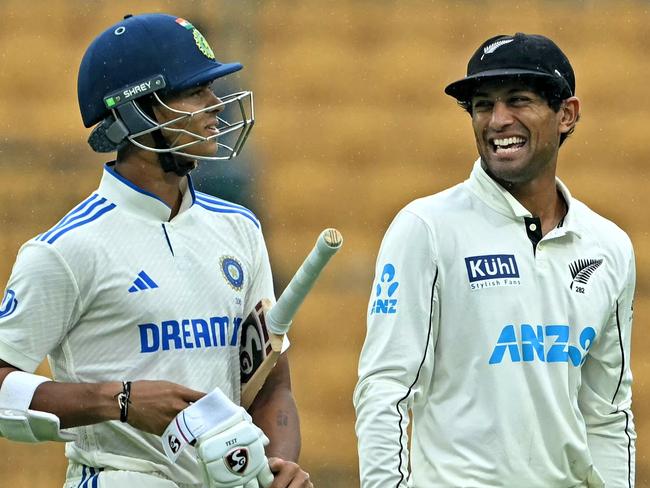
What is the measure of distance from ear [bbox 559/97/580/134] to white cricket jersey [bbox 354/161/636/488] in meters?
0.27

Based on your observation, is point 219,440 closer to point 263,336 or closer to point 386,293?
A: point 263,336

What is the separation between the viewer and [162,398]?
3.82 meters

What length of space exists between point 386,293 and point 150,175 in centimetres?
62

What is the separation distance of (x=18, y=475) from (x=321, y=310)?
151cm

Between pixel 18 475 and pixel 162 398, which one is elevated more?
pixel 162 398

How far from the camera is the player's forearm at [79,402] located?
381 cm

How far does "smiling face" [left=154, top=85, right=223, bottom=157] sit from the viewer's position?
4102 millimetres

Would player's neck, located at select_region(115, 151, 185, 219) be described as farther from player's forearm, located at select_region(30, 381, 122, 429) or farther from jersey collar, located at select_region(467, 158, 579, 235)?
Result: jersey collar, located at select_region(467, 158, 579, 235)

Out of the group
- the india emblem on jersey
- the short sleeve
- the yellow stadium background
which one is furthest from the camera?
the yellow stadium background

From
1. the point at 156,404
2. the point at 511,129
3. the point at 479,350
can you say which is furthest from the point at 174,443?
the point at 511,129

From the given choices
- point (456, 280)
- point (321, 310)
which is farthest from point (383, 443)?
point (321, 310)

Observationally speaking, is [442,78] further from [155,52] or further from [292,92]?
[155,52]

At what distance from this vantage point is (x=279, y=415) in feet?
13.6

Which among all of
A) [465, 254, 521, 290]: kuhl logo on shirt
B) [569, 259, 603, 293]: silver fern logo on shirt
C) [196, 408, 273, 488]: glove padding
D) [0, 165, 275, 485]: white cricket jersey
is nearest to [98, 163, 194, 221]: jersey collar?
[0, 165, 275, 485]: white cricket jersey
